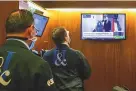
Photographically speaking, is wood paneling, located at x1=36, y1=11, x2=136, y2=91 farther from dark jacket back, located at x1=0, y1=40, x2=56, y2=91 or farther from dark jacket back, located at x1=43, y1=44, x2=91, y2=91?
dark jacket back, located at x1=0, y1=40, x2=56, y2=91

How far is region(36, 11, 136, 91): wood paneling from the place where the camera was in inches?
220

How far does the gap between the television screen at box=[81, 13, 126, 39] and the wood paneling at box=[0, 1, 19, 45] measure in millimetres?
1914

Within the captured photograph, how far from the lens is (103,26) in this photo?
5520 mm

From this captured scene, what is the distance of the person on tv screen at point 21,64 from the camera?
1663 millimetres

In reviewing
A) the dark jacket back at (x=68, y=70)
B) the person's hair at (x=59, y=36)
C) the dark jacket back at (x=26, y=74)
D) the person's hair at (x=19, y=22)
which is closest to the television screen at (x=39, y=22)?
the person's hair at (x=59, y=36)

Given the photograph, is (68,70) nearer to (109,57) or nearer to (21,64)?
(21,64)

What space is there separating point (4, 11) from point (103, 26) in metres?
2.25

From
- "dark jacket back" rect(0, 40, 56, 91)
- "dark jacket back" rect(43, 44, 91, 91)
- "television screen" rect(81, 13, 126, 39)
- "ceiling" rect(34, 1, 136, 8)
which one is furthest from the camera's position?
"television screen" rect(81, 13, 126, 39)

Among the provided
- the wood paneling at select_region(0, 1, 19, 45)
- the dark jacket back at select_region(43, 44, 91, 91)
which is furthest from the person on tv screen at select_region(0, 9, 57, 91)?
the wood paneling at select_region(0, 1, 19, 45)

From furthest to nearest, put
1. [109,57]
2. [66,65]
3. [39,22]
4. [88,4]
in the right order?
[109,57] < [88,4] < [39,22] < [66,65]

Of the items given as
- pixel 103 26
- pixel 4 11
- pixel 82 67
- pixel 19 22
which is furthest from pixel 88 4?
pixel 19 22

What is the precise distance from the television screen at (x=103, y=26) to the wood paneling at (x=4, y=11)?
1.91m

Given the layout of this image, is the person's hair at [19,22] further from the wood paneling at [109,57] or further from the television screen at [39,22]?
the wood paneling at [109,57]

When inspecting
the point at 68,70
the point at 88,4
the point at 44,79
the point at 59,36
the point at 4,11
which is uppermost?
the point at 88,4
